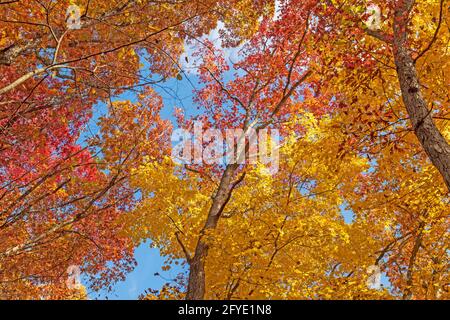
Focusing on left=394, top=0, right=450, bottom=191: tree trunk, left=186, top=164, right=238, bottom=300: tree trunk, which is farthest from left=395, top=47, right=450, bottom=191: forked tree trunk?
left=186, top=164, right=238, bottom=300: tree trunk

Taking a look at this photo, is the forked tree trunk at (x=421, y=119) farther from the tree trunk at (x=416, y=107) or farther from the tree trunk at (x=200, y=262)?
the tree trunk at (x=200, y=262)

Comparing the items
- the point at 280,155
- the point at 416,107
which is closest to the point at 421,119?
the point at 416,107

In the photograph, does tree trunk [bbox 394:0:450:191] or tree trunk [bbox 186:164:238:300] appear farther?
tree trunk [bbox 186:164:238:300]

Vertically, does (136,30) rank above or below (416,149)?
above

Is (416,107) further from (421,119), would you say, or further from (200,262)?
(200,262)

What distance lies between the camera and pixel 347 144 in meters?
6.60

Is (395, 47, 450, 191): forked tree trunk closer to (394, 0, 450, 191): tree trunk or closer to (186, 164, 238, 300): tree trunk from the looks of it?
(394, 0, 450, 191): tree trunk

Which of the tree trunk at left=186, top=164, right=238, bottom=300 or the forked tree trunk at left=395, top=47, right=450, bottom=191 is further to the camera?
the tree trunk at left=186, top=164, right=238, bottom=300

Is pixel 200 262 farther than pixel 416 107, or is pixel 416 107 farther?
pixel 200 262

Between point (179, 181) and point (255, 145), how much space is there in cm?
305

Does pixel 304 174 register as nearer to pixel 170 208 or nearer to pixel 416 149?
pixel 416 149

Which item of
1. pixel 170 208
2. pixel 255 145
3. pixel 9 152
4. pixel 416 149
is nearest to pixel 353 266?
pixel 416 149

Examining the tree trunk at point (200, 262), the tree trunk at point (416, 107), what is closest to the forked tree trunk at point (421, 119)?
the tree trunk at point (416, 107)

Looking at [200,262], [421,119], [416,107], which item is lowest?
[200,262]
